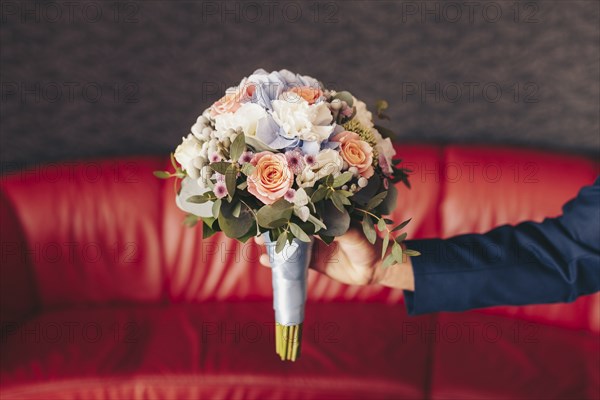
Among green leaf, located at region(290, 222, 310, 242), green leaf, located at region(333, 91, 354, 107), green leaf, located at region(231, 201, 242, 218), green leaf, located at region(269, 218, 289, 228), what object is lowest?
green leaf, located at region(290, 222, 310, 242)

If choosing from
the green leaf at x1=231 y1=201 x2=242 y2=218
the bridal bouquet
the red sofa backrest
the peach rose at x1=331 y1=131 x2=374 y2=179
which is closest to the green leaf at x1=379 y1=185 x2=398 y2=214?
the bridal bouquet

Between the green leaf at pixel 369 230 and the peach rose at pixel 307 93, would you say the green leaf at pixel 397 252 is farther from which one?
the peach rose at pixel 307 93

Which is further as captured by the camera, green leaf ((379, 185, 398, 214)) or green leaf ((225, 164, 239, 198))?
green leaf ((379, 185, 398, 214))

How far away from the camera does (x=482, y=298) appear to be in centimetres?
142

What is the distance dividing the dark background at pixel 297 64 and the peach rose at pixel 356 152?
1.25 m

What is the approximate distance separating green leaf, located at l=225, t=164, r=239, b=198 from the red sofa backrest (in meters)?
1.06

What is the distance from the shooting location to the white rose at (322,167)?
3.43 feet

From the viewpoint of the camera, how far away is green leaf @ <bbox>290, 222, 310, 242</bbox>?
1.07 meters

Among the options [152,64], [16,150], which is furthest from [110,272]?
[152,64]

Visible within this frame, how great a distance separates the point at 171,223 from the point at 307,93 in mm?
1159

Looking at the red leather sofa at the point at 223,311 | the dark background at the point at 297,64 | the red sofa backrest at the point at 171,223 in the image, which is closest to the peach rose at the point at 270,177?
the red leather sofa at the point at 223,311

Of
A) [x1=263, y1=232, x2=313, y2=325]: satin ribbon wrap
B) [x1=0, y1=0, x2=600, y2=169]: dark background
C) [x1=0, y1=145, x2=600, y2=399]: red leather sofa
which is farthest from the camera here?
[x1=0, y1=0, x2=600, y2=169]: dark background

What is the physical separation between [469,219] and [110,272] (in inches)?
55.5

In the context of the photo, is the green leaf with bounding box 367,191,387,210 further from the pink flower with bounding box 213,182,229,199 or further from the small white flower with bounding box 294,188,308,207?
the pink flower with bounding box 213,182,229,199
